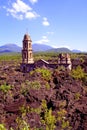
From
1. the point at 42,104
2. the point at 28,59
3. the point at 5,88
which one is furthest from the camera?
the point at 28,59

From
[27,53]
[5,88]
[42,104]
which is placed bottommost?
[42,104]

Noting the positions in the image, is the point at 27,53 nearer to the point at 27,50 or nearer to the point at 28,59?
the point at 27,50

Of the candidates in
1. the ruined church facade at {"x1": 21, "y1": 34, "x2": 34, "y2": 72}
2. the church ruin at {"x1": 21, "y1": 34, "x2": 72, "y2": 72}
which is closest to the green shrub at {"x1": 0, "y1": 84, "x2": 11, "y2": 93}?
the church ruin at {"x1": 21, "y1": 34, "x2": 72, "y2": 72}

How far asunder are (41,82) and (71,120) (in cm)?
1388

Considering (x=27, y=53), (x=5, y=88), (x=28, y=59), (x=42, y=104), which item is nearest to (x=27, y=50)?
(x=27, y=53)

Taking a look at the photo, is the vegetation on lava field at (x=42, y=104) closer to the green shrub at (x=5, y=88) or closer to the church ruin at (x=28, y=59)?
the green shrub at (x=5, y=88)

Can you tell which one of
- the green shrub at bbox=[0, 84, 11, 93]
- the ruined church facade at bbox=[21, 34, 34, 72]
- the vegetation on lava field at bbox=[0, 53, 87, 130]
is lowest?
the vegetation on lava field at bbox=[0, 53, 87, 130]

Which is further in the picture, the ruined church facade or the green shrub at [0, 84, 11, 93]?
the ruined church facade

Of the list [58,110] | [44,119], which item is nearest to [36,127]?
[44,119]

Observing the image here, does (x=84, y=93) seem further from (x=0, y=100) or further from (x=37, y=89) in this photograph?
(x=0, y=100)

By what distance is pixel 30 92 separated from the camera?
5075cm

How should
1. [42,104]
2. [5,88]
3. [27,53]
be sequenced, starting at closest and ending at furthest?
[42,104]
[5,88]
[27,53]

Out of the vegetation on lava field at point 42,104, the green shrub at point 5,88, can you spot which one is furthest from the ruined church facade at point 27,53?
the green shrub at point 5,88

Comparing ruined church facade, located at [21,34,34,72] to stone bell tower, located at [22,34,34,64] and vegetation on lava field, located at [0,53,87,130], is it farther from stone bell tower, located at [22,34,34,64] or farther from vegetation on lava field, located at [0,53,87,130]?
vegetation on lava field, located at [0,53,87,130]
